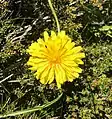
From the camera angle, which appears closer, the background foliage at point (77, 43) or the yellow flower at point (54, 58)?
the yellow flower at point (54, 58)

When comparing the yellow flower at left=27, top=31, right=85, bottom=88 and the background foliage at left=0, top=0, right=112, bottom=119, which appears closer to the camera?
the yellow flower at left=27, top=31, right=85, bottom=88

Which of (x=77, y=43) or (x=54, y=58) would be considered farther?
(x=77, y=43)

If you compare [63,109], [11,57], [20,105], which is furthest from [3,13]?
[63,109]

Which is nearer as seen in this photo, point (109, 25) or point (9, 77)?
point (9, 77)

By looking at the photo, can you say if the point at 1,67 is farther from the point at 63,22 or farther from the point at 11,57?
the point at 63,22
